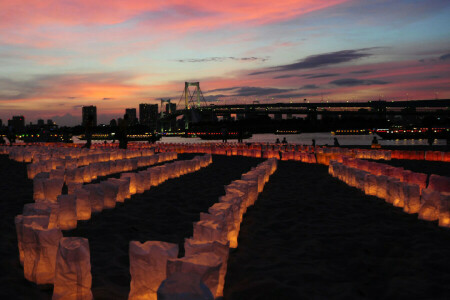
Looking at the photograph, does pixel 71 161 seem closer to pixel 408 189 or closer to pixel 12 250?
pixel 12 250

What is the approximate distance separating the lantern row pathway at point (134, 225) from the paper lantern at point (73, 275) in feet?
0.74

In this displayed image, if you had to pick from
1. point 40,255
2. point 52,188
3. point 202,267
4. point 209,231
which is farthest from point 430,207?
point 52,188

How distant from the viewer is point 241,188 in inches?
371

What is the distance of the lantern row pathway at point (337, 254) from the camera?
16.0ft

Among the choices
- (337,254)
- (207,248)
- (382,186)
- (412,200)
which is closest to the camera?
(207,248)

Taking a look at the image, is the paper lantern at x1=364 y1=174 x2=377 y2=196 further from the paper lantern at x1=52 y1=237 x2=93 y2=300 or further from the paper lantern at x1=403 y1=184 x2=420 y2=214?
the paper lantern at x1=52 y1=237 x2=93 y2=300

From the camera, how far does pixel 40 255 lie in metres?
5.09

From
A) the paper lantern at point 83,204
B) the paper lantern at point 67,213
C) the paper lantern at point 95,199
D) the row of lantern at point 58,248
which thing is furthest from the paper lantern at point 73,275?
the paper lantern at point 95,199

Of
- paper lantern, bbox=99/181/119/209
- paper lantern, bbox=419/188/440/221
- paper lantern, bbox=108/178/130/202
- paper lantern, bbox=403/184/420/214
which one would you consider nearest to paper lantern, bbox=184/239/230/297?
paper lantern, bbox=99/181/119/209

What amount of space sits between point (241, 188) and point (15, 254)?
4836 millimetres

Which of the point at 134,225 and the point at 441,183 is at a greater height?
the point at 441,183

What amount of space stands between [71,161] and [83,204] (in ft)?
35.1

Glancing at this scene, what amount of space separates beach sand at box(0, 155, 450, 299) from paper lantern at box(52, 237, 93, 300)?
241 millimetres

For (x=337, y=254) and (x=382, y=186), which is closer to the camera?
(x=337, y=254)
